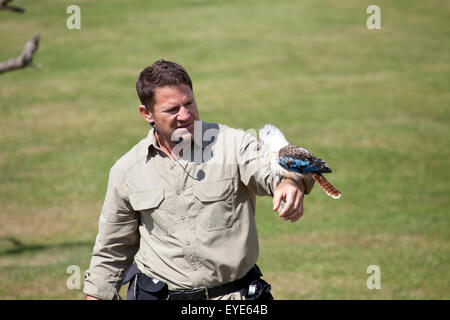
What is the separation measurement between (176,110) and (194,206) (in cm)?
67

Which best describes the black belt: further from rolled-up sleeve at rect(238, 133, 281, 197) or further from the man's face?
the man's face

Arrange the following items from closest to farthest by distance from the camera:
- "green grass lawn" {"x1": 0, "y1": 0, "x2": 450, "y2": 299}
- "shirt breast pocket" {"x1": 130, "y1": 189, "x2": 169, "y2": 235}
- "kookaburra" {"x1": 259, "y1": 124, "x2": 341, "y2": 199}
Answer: "kookaburra" {"x1": 259, "y1": 124, "x2": 341, "y2": 199} < "shirt breast pocket" {"x1": 130, "y1": 189, "x2": 169, "y2": 235} < "green grass lawn" {"x1": 0, "y1": 0, "x2": 450, "y2": 299}

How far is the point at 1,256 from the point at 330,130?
11045 mm

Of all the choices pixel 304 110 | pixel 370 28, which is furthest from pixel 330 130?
pixel 370 28

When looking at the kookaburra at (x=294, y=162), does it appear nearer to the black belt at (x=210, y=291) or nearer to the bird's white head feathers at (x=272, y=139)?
the bird's white head feathers at (x=272, y=139)

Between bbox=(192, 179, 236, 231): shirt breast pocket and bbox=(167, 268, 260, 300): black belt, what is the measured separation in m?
0.40

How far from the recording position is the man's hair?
4.45m

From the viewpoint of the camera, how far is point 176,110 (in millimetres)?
4434

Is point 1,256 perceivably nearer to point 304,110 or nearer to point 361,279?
point 361,279

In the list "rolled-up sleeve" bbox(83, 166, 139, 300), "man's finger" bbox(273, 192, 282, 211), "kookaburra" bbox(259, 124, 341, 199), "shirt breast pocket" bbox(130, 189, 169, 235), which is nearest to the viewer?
"man's finger" bbox(273, 192, 282, 211)

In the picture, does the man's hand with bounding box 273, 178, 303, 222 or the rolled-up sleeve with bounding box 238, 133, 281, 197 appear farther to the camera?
the rolled-up sleeve with bounding box 238, 133, 281, 197

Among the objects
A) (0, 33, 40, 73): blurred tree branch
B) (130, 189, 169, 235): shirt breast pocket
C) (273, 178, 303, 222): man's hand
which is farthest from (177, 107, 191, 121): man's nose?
(0, 33, 40, 73): blurred tree branch

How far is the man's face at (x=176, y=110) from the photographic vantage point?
14.5 feet

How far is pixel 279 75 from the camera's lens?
25.7m
